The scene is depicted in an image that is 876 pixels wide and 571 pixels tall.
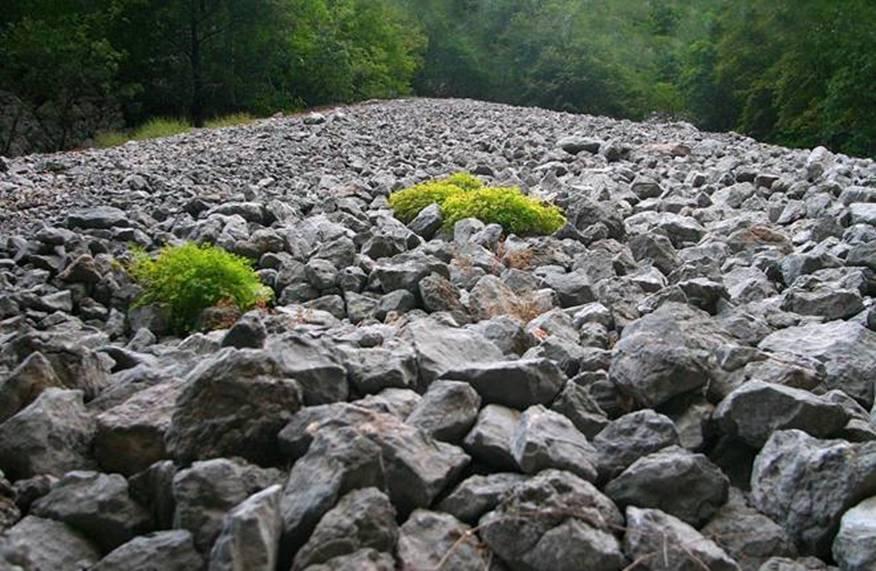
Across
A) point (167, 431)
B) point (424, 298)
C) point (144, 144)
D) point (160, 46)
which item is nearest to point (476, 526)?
point (167, 431)

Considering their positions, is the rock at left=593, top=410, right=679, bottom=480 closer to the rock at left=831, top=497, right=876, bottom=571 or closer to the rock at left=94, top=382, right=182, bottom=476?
the rock at left=831, top=497, right=876, bottom=571

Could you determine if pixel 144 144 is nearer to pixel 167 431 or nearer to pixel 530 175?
pixel 530 175

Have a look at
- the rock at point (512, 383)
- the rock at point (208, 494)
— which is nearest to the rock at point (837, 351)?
A: the rock at point (512, 383)

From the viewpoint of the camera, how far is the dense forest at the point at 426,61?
21078 mm

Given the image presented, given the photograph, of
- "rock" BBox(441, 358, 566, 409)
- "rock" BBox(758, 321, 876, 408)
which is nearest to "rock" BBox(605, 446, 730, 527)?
"rock" BBox(441, 358, 566, 409)

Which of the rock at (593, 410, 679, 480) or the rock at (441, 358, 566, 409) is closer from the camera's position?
the rock at (593, 410, 679, 480)

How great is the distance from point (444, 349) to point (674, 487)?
965 mm

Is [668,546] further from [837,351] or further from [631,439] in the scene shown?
[837,351]

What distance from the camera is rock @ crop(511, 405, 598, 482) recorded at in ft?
7.54

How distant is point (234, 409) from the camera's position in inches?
93.3

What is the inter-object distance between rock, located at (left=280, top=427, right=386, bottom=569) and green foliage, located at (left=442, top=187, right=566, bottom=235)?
4.33 meters

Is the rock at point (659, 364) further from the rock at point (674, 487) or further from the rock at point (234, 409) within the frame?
the rock at point (234, 409)

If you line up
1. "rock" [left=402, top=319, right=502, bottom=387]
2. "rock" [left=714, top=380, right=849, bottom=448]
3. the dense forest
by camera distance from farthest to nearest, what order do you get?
the dense forest < "rock" [left=402, top=319, right=502, bottom=387] < "rock" [left=714, top=380, right=849, bottom=448]

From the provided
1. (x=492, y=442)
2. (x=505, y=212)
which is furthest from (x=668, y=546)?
(x=505, y=212)
